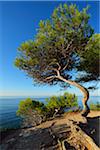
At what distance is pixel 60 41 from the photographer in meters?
14.1

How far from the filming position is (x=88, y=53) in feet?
48.1

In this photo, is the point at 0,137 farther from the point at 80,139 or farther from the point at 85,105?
the point at 85,105

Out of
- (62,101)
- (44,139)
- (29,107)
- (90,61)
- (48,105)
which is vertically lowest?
(44,139)

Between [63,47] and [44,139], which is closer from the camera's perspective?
[44,139]

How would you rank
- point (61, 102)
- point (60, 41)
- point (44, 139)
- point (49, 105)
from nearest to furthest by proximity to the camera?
point (44, 139), point (60, 41), point (49, 105), point (61, 102)

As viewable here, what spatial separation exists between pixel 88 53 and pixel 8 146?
787 centimetres

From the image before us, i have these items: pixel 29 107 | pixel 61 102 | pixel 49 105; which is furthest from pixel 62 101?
pixel 29 107

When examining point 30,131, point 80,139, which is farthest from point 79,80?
point 80,139

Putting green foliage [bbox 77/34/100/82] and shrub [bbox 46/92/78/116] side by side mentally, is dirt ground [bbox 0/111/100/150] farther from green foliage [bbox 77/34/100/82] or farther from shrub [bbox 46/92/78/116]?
shrub [bbox 46/92/78/116]

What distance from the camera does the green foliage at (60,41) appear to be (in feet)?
46.7

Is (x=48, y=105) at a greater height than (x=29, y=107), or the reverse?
(x=48, y=105)

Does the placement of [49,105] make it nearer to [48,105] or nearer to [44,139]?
[48,105]

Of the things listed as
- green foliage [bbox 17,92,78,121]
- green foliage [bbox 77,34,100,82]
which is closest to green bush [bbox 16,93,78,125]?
green foliage [bbox 17,92,78,121]

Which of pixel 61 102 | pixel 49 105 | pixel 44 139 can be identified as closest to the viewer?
pixel 44 139
